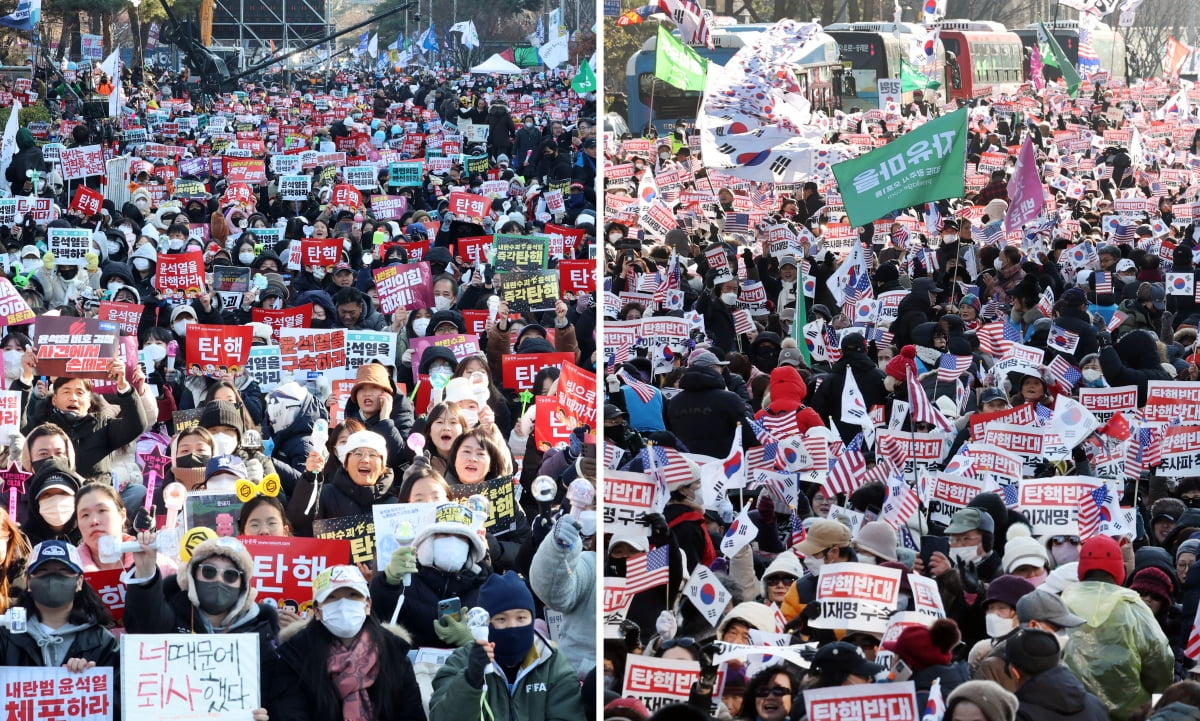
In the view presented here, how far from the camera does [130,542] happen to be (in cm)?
498

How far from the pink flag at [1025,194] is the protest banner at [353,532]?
8.47 meters

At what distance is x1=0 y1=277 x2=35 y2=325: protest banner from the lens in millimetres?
9188

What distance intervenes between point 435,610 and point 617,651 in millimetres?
649

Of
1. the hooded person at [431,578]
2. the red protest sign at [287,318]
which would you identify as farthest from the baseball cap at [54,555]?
the red protest sign at [287,318]

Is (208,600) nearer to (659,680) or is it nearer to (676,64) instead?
(659,680)

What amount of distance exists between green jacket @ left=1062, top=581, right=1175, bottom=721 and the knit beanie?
1.66m

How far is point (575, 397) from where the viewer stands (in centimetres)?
723

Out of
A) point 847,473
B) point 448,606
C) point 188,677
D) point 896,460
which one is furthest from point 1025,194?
point 188,677

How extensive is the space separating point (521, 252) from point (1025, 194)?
423 centimetres

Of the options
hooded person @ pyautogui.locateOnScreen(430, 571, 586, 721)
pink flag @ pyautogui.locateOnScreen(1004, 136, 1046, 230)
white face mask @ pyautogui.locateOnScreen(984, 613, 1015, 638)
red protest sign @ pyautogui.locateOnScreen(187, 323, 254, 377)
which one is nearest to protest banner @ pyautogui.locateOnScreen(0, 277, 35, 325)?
red protest sign @ pyautogui.locateOnScreen(187, 323, 254, 377)

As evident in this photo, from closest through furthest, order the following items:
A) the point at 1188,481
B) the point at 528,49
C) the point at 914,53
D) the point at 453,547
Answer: the point at 453,547
the point at 1188,481
the point at 914,53
the point at 528,49

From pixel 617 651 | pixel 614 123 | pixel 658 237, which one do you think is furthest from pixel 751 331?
pixel 614 123

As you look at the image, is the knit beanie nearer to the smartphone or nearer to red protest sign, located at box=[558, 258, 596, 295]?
the smartphone

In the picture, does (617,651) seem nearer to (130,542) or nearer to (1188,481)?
(130,542)
